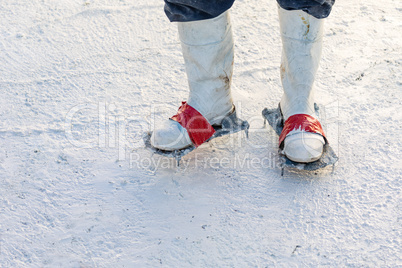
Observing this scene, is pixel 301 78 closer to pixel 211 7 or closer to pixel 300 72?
pixel 300 72

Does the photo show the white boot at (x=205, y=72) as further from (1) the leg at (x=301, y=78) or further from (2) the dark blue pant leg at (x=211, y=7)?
(1) the leg at (x=301, y=78)

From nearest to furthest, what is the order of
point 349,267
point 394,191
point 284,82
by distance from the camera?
point 349,267 → point 394,191 → point 284,82

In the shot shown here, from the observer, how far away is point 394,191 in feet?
4.70

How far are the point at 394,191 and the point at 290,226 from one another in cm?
37

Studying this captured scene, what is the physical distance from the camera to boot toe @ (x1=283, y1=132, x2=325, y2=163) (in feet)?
4.65

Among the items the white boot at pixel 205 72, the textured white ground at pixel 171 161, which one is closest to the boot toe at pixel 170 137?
the white boot at pixel 205 72

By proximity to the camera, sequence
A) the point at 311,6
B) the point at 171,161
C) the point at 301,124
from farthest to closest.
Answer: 1. the point at 171,161
2. the point at 301,124
3. the point at 311,6

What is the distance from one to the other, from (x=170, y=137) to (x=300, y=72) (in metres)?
0.48

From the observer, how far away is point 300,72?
1.50 metres

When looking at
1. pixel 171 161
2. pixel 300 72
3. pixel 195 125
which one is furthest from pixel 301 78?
pixel 171 161

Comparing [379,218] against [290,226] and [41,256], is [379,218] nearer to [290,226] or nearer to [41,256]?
[290,226]

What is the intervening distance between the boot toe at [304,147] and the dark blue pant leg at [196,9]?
1.51 ft

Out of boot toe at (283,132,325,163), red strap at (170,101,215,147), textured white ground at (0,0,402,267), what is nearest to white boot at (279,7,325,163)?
boot toe at (283,132,325,163)

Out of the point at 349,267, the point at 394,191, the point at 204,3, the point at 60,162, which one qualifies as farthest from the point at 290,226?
the point at 60,162
